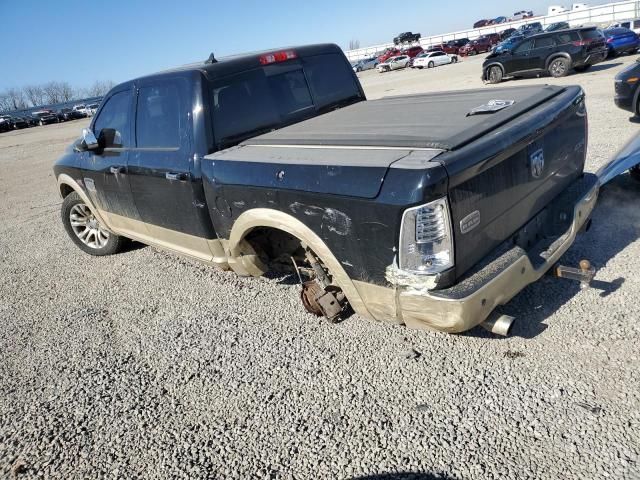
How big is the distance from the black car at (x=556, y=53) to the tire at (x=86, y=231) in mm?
14889

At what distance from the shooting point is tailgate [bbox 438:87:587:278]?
7.81 ft

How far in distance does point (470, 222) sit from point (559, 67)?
15.5 m

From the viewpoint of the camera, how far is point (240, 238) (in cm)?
332

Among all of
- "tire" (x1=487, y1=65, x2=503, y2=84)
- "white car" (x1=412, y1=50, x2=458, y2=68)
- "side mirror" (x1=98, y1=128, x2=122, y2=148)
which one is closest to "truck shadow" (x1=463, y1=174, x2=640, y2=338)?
"side mirror" (x1=98, y1=128, x2=122, y2=148)

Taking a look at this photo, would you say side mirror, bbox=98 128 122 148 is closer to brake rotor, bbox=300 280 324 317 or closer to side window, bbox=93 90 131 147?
side window, bbox=93 90 131 147

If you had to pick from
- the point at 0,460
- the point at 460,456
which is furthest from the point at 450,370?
the point at 0,460

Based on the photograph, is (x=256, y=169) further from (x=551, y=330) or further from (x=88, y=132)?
(x=88, y=132)

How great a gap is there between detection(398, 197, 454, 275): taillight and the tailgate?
62 millimetres

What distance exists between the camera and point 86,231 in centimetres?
577

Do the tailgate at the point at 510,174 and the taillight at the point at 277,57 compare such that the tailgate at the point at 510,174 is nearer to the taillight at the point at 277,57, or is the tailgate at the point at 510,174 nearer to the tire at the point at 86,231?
the taillight at the point at 277,57

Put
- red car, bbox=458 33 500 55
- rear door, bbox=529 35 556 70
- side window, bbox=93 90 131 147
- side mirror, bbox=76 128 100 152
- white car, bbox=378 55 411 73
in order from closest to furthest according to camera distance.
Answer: side window, bbox=93 90 131 147 → side mirror, bbox=76 128 100 152 → rear door, bbox=529 35 556 70 → red car, bbox=458 33 500 55 → white car, bbox=378 55 411 73

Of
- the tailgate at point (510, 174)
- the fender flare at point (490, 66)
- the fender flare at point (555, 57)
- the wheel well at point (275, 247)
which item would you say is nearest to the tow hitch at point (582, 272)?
the tailgate at point (510, 174)

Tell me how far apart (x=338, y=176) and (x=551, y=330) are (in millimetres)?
1694

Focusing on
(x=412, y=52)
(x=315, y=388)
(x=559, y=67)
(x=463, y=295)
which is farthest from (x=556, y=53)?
(x=412, y=52)
